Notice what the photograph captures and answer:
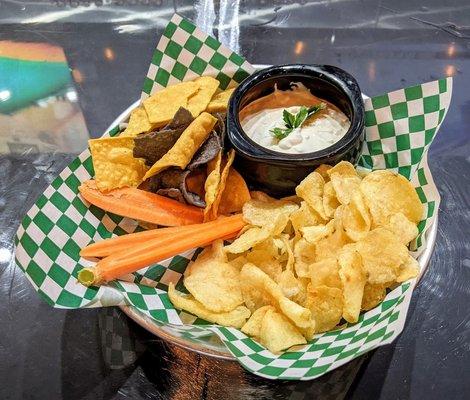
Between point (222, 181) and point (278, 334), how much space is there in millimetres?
406

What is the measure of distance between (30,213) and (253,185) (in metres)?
0.54

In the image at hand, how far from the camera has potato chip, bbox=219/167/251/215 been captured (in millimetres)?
→ 1639

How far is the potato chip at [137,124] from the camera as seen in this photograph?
1733 millimetres

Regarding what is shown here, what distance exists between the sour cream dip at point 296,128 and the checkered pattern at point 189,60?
130 mm

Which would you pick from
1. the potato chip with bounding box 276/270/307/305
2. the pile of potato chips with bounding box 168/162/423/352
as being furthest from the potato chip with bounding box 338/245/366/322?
the potato chip with bounding box 276/270/307/305

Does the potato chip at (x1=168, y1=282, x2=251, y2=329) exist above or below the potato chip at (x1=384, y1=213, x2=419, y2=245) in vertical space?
below

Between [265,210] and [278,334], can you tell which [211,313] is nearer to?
[278,334]

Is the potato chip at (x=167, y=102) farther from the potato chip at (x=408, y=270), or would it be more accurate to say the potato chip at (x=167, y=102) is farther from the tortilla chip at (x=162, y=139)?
the potato chip at (x=408, y=270)

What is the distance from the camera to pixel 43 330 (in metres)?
1.69

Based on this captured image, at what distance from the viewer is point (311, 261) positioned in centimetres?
149

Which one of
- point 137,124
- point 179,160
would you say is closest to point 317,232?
point 179,160

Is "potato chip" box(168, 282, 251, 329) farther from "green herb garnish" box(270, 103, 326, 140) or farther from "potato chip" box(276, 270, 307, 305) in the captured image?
"green herb garnish" box(270, 103, 326, 140)

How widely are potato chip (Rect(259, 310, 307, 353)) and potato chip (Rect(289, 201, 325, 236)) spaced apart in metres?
0.23

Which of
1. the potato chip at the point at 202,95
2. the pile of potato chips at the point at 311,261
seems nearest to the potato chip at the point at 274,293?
the pile of potato chips at the point at 311,261
